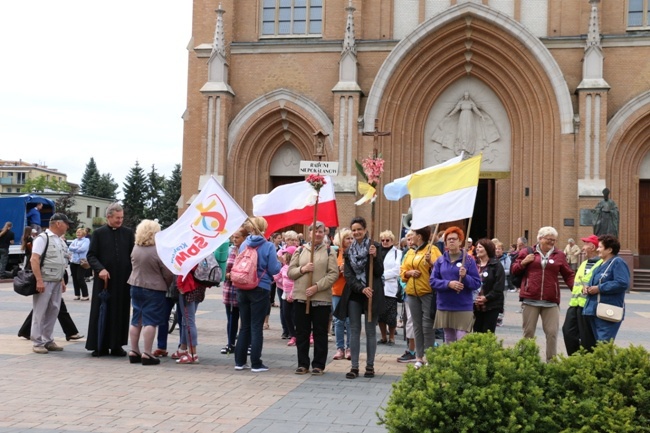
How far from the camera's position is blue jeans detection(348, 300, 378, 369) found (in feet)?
32.2

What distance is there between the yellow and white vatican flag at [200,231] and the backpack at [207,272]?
434 mm

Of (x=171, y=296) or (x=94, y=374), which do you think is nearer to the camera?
(x=94, y=374)

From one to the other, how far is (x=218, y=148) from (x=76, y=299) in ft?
38.1

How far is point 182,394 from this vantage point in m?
8.41

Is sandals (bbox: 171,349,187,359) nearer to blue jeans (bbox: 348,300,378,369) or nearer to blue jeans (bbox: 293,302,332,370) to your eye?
blue jeans (bbox: 293,302,332,370)

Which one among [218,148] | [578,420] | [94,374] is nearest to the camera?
[578,420]

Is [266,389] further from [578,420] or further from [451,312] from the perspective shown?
[578,420]

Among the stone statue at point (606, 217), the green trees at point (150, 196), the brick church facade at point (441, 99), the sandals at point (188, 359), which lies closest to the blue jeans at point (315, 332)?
the sandals at point (188, 359)

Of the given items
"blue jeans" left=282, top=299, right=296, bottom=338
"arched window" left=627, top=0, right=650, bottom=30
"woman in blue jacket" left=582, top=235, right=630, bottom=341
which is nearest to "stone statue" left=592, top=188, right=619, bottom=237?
"arched window" left=627, top=0, right=650, bottom=30

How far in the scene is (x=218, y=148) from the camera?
101 ft

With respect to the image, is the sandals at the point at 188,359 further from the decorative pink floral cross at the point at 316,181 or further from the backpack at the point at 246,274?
the decorative pink floral cross at the point at 316,181

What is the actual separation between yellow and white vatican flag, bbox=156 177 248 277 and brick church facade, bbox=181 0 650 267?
712 inches

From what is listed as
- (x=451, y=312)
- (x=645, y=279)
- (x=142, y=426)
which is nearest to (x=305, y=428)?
(x=142, y=426)

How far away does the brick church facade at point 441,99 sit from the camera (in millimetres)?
28406
